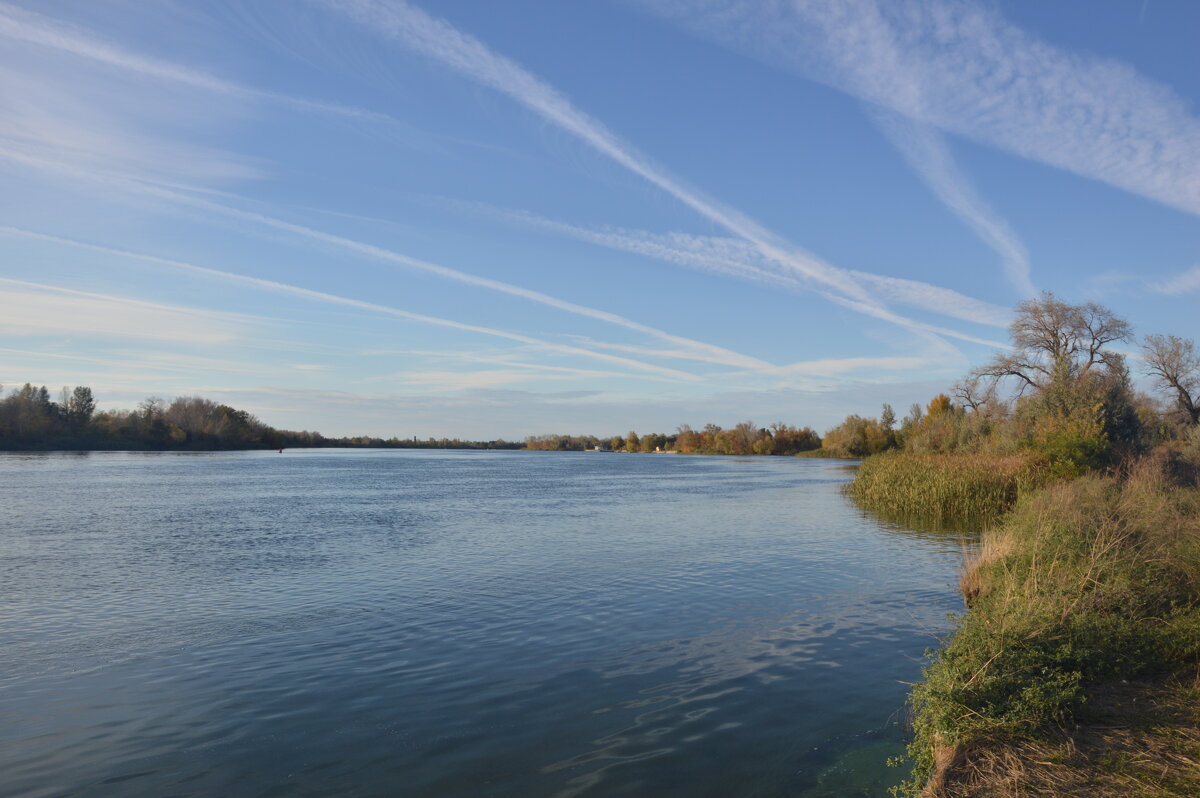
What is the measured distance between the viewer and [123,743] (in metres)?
6.82

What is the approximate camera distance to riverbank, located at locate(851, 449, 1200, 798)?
5.23 m

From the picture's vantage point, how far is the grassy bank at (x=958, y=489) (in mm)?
25439

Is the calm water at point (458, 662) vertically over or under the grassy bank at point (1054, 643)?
under

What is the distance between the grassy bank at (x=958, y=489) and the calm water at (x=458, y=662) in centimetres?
657

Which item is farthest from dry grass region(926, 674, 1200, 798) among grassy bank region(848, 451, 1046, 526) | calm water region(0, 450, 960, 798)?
grassy bank region(848, 451, 1046, 526)

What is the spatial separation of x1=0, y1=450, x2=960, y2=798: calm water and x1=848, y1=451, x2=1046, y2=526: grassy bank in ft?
21.6

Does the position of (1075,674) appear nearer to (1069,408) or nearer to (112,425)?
(1069,408)

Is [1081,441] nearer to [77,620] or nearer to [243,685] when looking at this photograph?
[243,685]

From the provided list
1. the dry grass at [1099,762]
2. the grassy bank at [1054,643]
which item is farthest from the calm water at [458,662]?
the dry grass at [1099,762]

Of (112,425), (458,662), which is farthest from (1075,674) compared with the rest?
(112,425)

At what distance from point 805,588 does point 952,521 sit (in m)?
13.9

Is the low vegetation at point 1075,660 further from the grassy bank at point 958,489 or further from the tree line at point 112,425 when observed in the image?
the tree line at point 112,425

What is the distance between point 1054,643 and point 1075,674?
108cm

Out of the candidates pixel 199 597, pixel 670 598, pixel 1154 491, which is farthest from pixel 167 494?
pixel 1154 491
